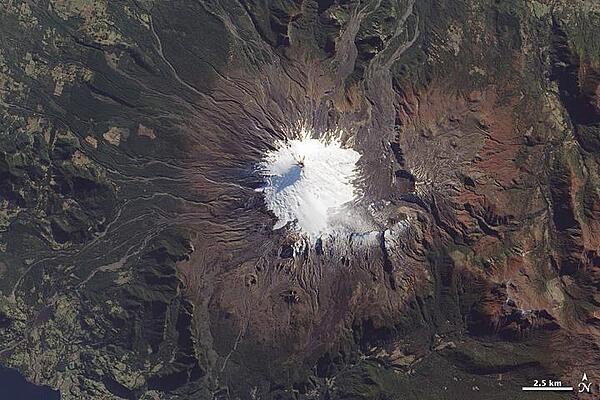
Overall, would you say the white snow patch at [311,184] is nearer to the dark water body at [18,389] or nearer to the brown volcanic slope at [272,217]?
the brown volcanic slope at [272,217]

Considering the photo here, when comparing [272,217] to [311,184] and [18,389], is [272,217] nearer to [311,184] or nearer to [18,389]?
[311,184]

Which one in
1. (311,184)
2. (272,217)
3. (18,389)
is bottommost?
(18,389)

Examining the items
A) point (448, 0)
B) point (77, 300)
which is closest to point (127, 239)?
point (77, 300)

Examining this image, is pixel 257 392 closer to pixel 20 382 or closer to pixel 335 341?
pixel 335 341

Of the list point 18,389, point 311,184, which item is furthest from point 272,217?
point 18,389

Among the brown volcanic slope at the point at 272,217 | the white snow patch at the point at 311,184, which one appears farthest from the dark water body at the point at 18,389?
the white snow patch at the point at 311,184
